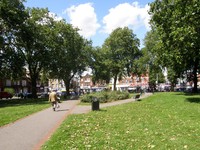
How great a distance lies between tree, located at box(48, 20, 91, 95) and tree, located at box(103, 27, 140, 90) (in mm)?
12138

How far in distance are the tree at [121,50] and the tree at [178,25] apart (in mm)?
50261

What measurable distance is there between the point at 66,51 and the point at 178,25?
40.6m

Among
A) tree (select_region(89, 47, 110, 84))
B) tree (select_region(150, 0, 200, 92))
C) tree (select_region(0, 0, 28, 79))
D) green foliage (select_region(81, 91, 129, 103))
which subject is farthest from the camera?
tree (select_region(89, 47, 110, 84))

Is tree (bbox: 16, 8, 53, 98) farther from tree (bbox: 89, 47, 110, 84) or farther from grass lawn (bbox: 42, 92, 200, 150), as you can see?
grass lawn (bbox: 42, 92, 200, 150)

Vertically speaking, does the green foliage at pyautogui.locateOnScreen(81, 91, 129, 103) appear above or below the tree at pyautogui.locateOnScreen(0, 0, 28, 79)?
below

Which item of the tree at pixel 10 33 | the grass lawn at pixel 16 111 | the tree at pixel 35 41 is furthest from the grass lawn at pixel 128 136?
the tree at pixel 35 41

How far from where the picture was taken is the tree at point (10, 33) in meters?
43.1

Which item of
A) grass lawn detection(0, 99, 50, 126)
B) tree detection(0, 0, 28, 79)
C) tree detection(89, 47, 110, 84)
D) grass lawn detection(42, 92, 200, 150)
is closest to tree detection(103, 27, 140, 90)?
tree detection(89, 47, 110, 84)

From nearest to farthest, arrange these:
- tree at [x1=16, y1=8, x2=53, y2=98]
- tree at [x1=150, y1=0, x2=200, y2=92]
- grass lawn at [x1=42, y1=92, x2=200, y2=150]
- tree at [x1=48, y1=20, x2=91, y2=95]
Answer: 1. grass lawn at [x1=42, y1=92, x2=200, y2=150]
2. tree at [x1=150, y1=0, x2=200, y2=92]
3. tree at [x1=16, y1=8, x2=53, y2=98]
4. tree at [x1=48, y1=20, x2=91, y2=95]

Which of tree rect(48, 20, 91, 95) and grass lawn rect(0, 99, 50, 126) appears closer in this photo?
grass lawn rect(0, 99, 50, 126)

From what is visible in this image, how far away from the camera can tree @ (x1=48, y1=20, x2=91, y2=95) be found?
2355 inches

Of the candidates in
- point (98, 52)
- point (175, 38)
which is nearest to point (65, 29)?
point (98, 52)

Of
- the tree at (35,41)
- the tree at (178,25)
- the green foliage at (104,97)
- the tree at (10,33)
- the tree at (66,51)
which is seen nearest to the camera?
the tree at (178,25)

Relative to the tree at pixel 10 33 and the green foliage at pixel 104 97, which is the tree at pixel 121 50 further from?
the green foliage at pixel 104 97
